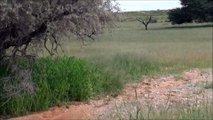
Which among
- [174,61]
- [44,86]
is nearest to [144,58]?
[174,61]

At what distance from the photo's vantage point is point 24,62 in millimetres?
14750

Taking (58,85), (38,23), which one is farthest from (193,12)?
(38,23)

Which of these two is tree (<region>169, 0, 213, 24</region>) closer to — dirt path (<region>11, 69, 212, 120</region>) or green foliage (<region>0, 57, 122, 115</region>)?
dirt path (<region>11, 69, 212, 120</region>)

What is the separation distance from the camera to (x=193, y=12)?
75125 millimetres

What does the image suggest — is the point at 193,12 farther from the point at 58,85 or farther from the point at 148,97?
the point at 148,97

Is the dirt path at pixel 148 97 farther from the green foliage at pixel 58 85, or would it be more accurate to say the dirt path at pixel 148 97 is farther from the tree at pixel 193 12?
the tree at pixel 193 12

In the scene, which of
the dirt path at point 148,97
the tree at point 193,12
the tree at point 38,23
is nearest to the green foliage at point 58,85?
the dirt path at point 148,97

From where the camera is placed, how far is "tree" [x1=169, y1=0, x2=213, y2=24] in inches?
2847

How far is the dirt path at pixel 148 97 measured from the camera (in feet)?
45.3

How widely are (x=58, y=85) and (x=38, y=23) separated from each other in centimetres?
306

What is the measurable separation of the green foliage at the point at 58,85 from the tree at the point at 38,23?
73 centimetres

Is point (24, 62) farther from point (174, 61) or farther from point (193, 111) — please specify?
point (174, 61)

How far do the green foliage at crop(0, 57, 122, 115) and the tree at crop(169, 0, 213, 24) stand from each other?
183 feet

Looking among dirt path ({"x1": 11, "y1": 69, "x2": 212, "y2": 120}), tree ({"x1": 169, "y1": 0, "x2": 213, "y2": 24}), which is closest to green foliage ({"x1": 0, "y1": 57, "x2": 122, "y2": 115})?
dirt path ({"x1": 11, "y1": 69, "x2": 212, "y2": 120})
